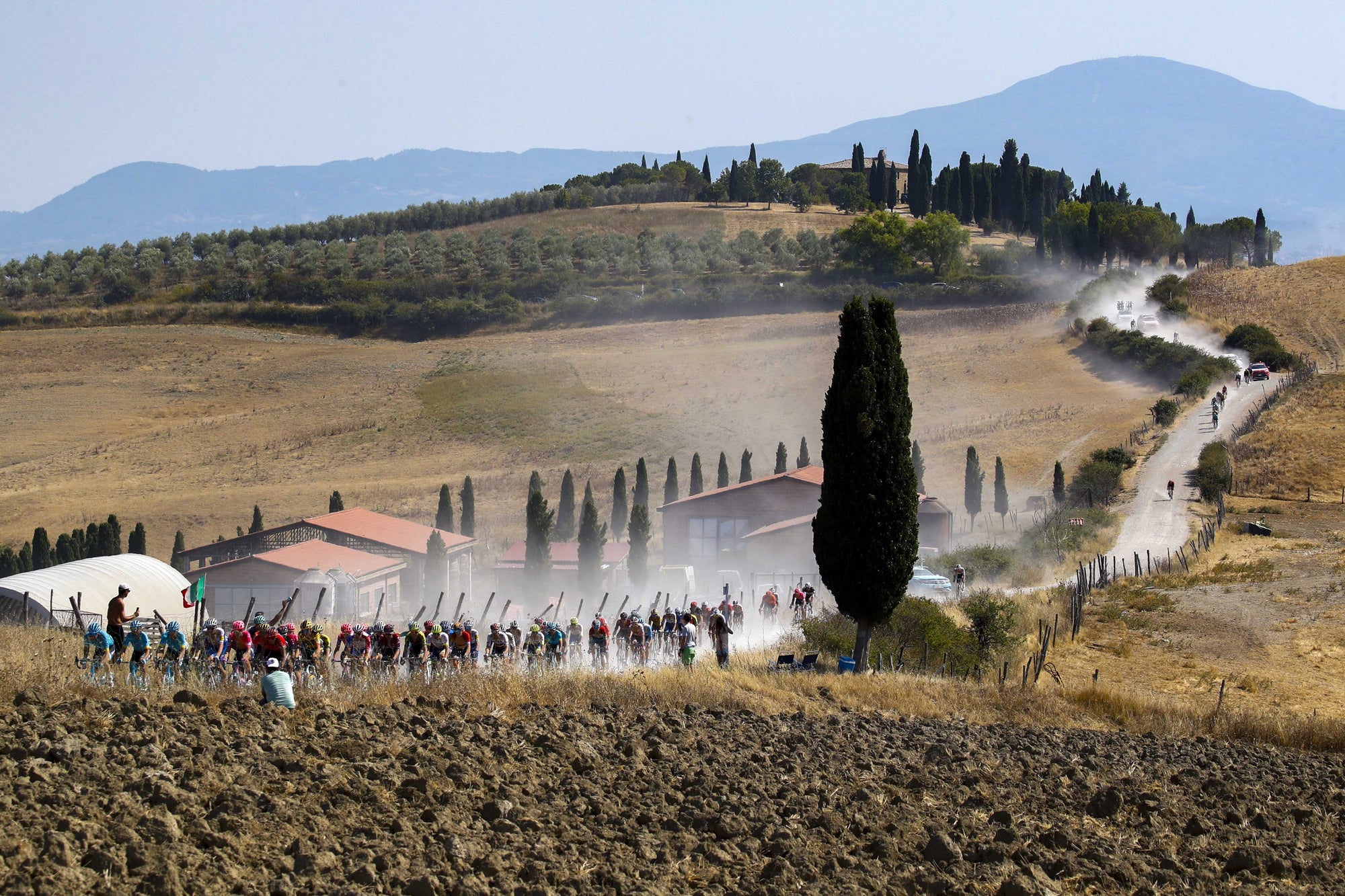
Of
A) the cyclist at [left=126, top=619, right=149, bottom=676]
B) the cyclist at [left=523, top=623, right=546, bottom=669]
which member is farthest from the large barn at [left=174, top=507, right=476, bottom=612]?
the cyclist at [left=126, top=619, right=149, bottom=676]

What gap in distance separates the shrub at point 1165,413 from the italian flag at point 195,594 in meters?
48.8

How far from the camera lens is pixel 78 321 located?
106 metres

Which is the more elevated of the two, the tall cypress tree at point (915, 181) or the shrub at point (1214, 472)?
the tall cypress tree at point (915, 181)

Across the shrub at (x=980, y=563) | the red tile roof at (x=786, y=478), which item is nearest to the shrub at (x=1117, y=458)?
the red tile roof at (x=786, y=478)

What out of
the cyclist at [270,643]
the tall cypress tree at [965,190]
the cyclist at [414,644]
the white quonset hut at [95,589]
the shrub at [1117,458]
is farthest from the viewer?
the tall cypress tree at [965,190]

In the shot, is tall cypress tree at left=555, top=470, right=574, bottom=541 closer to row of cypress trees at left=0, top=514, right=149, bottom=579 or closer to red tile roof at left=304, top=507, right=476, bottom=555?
red tile roof at left=304, top=507, right=476, bottom=555

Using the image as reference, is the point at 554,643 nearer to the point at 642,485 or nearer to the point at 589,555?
the point at 589,555

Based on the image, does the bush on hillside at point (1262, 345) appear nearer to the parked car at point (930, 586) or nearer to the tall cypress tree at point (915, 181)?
the parked car at point (930, 586)

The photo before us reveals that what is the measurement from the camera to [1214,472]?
47.8 m

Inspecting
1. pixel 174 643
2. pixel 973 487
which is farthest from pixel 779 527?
pixel 174 643

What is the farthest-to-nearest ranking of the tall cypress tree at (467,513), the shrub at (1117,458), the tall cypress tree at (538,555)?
the shrub at (1117,458) → the tall cypress tree at (467,513) → the tall cypress tree at (538,555)

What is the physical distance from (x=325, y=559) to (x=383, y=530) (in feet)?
21.5

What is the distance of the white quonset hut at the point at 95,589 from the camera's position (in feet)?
81.5

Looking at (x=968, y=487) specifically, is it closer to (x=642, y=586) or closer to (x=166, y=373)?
(x=642, y=586)
